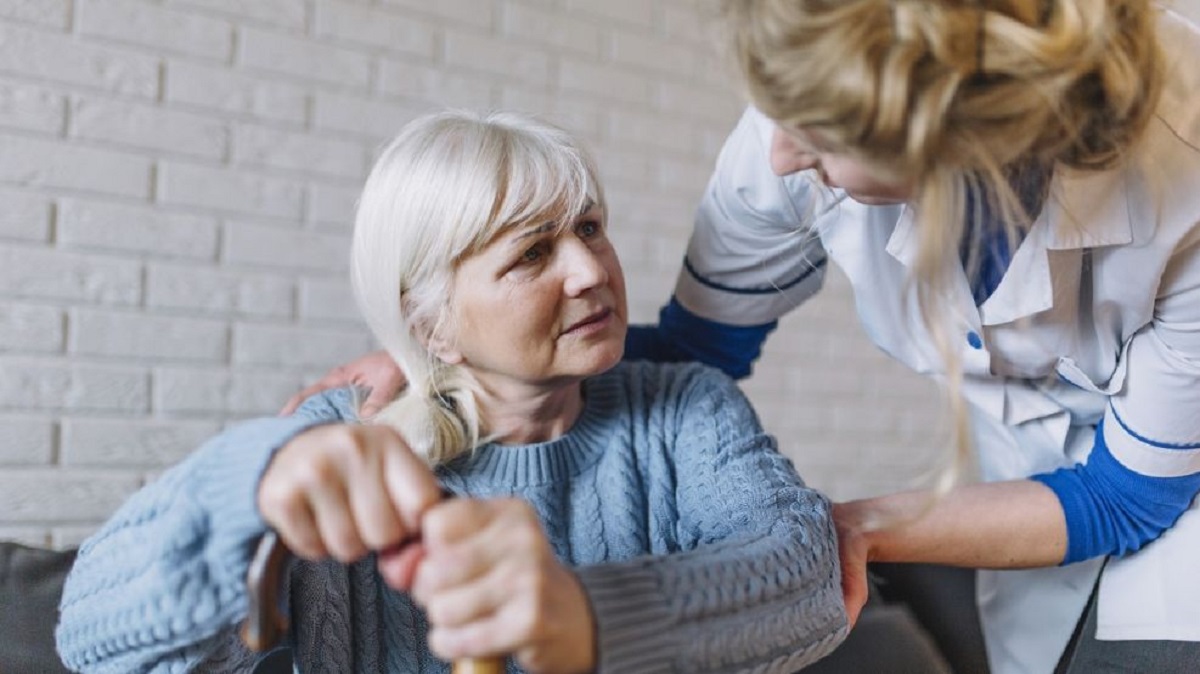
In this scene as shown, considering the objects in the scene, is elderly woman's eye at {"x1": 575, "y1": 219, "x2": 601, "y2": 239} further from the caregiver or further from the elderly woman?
the caregiver

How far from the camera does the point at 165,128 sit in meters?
1.72

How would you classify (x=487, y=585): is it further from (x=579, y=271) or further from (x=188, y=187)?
(x=188, y=187)

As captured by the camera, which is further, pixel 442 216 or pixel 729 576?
pixel 442 216

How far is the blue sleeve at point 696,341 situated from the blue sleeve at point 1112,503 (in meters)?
0.42

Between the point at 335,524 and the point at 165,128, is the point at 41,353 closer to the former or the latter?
the point at 165,128

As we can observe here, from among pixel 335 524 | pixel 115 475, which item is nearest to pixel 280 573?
pixel 335 524

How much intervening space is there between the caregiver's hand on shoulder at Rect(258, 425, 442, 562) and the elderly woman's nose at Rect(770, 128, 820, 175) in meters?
0.40

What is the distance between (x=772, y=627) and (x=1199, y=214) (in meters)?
0.55

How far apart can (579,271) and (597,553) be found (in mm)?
304

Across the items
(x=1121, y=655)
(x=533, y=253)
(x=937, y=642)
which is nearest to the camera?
(x=533, y=253)

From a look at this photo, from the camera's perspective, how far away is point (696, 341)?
1.41 meters

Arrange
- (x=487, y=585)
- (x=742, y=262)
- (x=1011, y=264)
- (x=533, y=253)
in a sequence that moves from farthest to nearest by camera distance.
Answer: (x=742, y=262) < (x=533, y=253) < (x=1011, y=264) < (x=487, y=585)

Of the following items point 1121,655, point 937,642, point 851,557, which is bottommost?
point 937,642

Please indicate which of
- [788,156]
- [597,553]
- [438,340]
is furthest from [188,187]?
[788,156]
